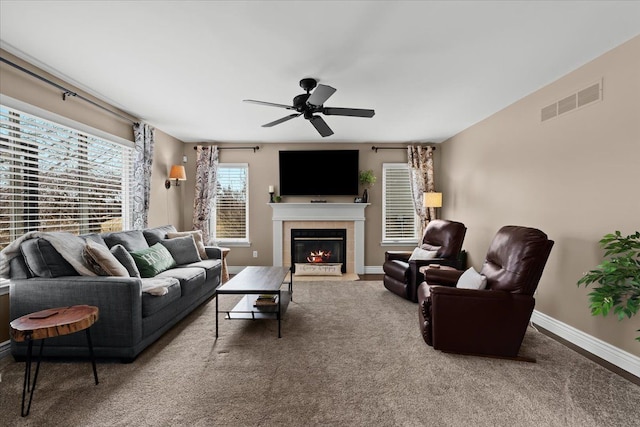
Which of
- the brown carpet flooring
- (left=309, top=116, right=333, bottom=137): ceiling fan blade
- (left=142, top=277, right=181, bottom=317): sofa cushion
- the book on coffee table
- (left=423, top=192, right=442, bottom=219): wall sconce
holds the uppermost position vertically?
(left=309, top=116, right=333, bottom=137): ceiling fan blade

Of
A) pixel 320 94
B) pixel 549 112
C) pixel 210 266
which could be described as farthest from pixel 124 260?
pixel 549 112

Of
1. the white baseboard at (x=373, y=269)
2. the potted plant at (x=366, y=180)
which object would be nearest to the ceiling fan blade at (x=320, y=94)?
the potted plant at (x=366, y=180)

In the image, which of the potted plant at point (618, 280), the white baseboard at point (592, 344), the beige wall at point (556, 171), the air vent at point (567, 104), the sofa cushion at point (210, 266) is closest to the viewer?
the potted plant at point (618, 280)

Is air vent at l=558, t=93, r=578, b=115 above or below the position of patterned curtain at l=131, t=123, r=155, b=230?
above

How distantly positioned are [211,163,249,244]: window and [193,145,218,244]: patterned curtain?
0.64 feet

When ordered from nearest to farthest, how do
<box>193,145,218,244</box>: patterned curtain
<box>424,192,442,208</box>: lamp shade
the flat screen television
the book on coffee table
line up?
the book on coffee table, <box>424,192,442,208</box>: lamp shade, <box>193,145,218,244</box>: patterned curtain, the flat screen television

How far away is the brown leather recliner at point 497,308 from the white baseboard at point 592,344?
0.72 metres

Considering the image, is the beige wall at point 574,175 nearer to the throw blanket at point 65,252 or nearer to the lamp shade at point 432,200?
the lamp shade at point 432,200

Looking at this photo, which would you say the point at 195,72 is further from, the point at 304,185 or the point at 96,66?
the point at 304,185

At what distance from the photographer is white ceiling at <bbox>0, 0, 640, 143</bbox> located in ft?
6.71

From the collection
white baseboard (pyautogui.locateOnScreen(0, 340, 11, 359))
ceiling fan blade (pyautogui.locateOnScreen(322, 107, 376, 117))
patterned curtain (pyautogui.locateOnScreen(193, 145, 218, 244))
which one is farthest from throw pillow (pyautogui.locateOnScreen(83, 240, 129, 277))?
patterned curtain (pyautogui.locateOnScreen(193, 145, 218, 244))

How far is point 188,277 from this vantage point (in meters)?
3.40

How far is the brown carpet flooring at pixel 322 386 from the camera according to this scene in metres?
1.83

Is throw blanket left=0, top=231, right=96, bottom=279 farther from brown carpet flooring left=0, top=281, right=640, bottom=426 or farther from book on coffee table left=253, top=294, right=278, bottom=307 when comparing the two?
book on coffee table left=253, top=294, right=278, bottom=307
